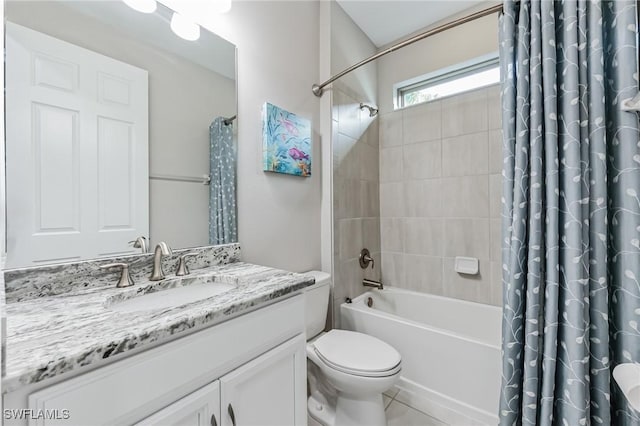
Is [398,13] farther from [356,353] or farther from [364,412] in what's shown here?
[364,412]

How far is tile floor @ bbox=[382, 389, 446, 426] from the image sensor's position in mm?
1503

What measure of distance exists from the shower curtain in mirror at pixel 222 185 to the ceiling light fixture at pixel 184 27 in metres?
0.37

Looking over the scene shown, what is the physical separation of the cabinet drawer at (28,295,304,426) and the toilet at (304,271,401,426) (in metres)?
0.57

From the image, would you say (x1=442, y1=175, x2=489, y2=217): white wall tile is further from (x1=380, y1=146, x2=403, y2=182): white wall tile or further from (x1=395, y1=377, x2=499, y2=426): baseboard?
(x1=395, y1=377, x2=499, y2=426): baseboard

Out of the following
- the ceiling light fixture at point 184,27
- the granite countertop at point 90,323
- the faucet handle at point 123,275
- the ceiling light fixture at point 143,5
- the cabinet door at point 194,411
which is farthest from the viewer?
the ceiling light fixture at point 184,27

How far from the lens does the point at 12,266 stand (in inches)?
32.5

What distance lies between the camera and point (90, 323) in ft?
2.20

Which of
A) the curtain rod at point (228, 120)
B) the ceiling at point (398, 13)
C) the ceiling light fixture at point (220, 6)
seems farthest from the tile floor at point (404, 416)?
the ceiling at point (398, 13)

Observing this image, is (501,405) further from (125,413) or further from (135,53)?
(135,53)

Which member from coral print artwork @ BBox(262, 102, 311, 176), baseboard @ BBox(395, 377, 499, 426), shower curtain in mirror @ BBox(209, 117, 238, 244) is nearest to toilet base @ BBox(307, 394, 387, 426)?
baseboard @ BBox(395, 377, 499, 426)

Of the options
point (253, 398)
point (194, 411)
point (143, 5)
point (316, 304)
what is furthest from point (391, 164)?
point (194, 411)

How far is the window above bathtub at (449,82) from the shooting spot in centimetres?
205

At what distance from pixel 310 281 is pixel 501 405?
1.00 meters

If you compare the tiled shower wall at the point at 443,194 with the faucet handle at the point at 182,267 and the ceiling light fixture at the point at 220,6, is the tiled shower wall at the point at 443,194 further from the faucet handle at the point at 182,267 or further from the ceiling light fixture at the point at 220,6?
the faucet handle at the point at 182,267
